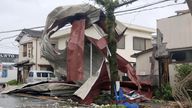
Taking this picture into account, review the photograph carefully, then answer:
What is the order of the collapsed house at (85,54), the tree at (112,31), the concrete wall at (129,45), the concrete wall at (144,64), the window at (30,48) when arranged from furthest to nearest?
1. the window at (30,48)
2. the concrete wall at (129,45)
3. the concrete wall at (144,64)
4. the collapsed house at (85,54)
5. the tree at (112,31)

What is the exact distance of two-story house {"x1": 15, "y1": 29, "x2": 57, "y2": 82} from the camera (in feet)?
147

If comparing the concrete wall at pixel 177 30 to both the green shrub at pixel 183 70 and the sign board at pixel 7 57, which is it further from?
the sign board at pixel 7 57

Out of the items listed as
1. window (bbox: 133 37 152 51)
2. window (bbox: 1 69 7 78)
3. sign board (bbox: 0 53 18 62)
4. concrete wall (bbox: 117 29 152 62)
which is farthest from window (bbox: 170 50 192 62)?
sign board (bbox: 0 53 18 62)

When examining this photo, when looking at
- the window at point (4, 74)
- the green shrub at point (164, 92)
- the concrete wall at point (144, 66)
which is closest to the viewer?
the green shrub at point (164, 92)

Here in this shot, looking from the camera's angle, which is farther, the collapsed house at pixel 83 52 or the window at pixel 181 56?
the window at pixel 181 56

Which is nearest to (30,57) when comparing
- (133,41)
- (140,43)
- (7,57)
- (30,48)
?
(30,48)

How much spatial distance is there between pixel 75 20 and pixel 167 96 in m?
6.34

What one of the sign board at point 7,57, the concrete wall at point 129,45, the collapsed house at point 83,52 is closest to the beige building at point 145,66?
the collapsed house at point 83,52

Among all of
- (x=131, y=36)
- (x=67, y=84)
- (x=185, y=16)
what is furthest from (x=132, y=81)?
(x=131, y=36)

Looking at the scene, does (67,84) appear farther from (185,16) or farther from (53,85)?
(185,16)

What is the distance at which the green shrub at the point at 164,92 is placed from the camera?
19.0 m

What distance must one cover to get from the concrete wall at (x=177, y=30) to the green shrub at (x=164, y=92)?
2749mm

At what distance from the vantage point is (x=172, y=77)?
20734mm

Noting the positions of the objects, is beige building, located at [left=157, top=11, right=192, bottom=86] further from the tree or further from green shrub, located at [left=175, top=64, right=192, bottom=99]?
the tree
